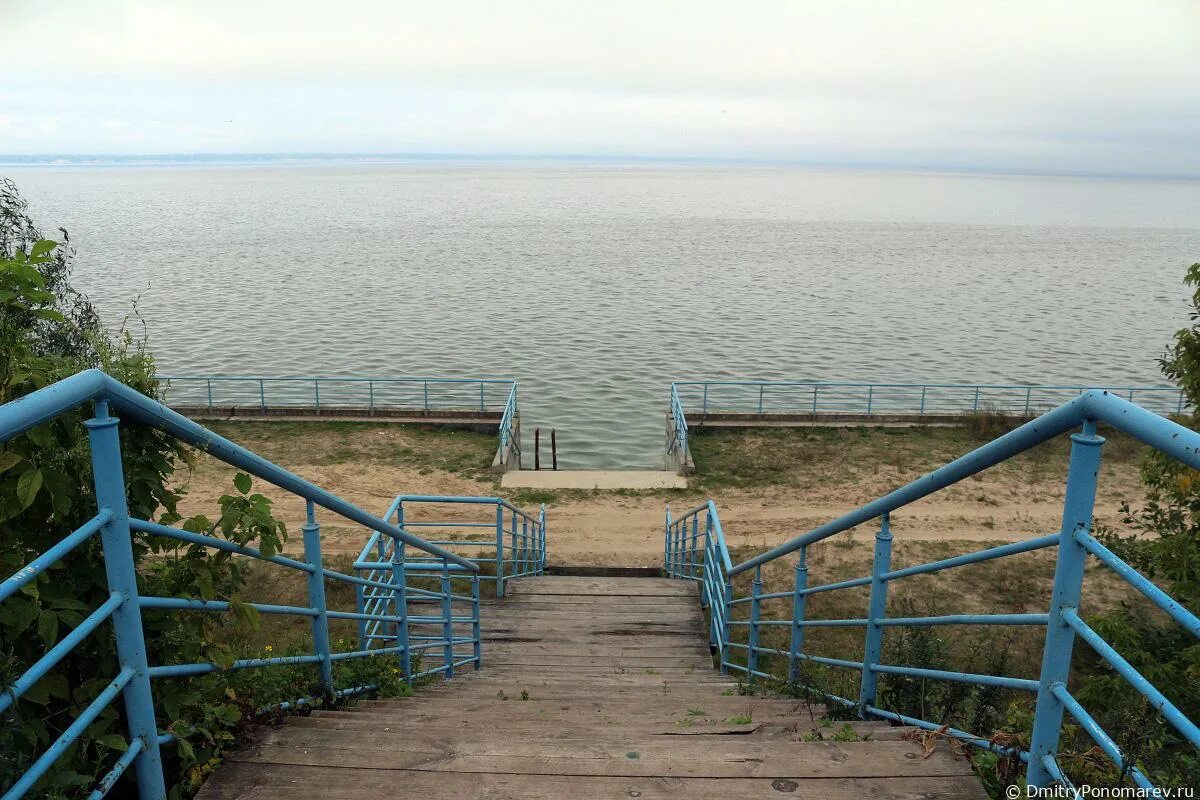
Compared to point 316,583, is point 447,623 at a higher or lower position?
lower

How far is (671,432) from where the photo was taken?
74.5ft

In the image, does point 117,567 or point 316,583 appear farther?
point 316,583

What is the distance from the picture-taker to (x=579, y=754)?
3.45 meters

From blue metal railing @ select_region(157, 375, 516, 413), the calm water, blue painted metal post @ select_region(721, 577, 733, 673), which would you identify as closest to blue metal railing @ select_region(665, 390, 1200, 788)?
blue painted metal post @ select_region(721, 577, 733, 673)

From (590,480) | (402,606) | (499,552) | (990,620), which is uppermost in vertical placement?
(990,620)

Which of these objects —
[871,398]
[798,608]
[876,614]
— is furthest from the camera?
[871,398]

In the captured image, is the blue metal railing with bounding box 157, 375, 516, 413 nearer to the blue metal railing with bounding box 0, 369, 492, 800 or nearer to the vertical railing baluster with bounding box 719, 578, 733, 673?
the vertical railing baluster with bounding box 719, 578, 733, 673

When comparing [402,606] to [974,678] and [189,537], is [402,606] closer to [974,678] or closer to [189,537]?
[189,537]

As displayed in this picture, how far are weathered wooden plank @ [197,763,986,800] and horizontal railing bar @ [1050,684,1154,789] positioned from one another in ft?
2.16

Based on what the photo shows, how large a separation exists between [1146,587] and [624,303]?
45.6 m

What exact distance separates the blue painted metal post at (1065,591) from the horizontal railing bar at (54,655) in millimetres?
2495

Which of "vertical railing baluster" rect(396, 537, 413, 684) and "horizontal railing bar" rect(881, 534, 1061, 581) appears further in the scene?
"vertical railing baluster" rect(396, 537, 413, 684)

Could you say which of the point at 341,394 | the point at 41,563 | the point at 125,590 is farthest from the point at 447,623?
the point at 341,394

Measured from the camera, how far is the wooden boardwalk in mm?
3006
